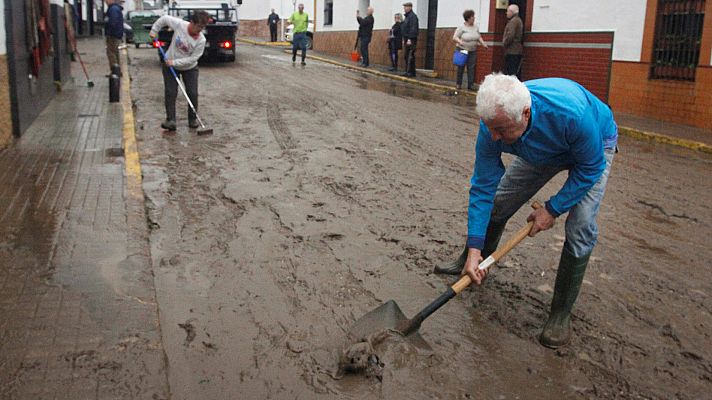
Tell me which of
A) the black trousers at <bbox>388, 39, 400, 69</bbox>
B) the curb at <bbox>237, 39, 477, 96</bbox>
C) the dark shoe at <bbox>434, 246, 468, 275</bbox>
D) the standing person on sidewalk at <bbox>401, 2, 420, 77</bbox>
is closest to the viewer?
the dark shoe at <bbox>434, 246, 468, 275</bbox>

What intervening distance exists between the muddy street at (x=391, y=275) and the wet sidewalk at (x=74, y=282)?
18cm

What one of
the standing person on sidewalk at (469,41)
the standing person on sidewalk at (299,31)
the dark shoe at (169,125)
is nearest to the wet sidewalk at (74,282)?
the dark shoe at (169,125)

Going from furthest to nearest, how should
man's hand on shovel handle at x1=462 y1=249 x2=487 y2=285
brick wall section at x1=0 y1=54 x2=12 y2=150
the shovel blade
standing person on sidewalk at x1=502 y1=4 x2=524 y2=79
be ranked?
standing person on sidewalk at x1=502 y1=4 x2=524 y2=79 < brick wall section at x1=0 y1=54 x2=12 y2=150 < the shovel blade < man's hand on shovel handle at x1=462 y1=249 x2=487 y2=285

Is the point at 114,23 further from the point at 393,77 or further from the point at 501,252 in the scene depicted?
the point at 501,252

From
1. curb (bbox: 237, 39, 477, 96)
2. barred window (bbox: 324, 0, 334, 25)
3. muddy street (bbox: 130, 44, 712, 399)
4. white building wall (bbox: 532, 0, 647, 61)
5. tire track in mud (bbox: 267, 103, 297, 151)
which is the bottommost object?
muddy street (bbox: 130, 44, 712, 399)

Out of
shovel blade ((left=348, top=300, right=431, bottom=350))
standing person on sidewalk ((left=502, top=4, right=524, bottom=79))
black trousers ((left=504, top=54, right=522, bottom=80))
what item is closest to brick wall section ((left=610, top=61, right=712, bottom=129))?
standing person on sidewalk ((left=502, top=4, right=524, bottom=79))

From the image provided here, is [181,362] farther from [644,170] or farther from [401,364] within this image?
[644,170]

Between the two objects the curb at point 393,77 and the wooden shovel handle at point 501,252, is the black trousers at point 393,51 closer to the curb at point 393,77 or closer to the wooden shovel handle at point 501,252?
the curb at point 393,77

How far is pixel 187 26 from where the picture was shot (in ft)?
31.8

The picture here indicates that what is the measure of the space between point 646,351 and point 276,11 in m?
38.8

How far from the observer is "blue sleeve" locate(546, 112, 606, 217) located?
3.58 metres

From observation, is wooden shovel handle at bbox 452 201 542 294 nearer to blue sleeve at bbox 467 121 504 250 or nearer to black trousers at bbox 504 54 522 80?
blue sleeve at bbox 467 121 504 250

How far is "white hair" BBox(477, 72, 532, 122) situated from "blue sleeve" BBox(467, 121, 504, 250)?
1.77 feet

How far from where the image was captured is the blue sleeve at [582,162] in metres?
3.58
